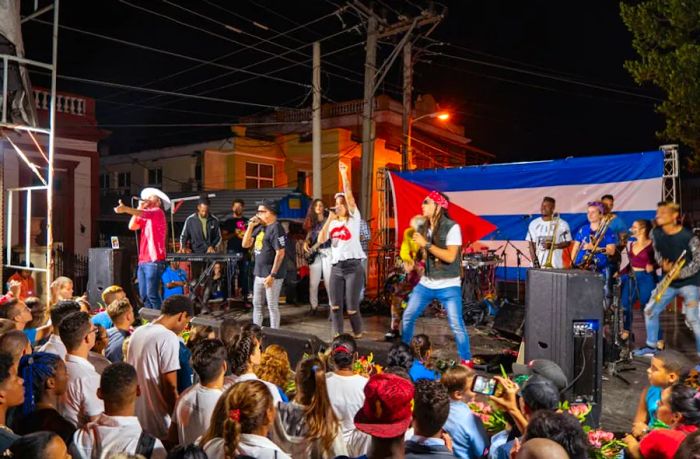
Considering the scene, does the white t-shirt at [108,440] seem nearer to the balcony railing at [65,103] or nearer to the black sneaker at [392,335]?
the black sneaker at [392,335]

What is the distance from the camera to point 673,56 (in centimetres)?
1188

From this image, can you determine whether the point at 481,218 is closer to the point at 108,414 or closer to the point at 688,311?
the point at 688,311

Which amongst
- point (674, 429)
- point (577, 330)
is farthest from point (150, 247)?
point (674, 429)

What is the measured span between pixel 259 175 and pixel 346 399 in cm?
2480

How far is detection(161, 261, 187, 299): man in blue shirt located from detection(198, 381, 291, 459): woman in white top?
23.9 ft

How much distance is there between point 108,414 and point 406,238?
5577mm

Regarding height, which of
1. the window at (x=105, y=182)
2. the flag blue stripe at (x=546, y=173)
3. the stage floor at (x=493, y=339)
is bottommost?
the stage floor at (x=493, y=339)

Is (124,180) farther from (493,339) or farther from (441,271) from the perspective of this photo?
(441,271)

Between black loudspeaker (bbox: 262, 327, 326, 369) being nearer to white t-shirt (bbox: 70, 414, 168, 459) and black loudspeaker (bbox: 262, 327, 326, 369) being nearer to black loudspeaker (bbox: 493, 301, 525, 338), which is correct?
black loudspeaker (bbox: 493, 301, 525, 338)

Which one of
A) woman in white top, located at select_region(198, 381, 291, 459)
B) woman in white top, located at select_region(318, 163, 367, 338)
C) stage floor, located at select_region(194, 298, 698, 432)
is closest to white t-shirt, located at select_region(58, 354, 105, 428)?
woman in white top, located at select_region(198, 381, 291, 459)

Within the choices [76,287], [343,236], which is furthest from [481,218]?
[76,287]

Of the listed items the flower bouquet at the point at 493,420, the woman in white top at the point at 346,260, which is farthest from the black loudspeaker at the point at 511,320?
the flower bouquet at the point at 493,420

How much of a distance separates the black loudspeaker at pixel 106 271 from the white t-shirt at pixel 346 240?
3747mm

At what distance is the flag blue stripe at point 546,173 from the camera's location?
910 centimetres
